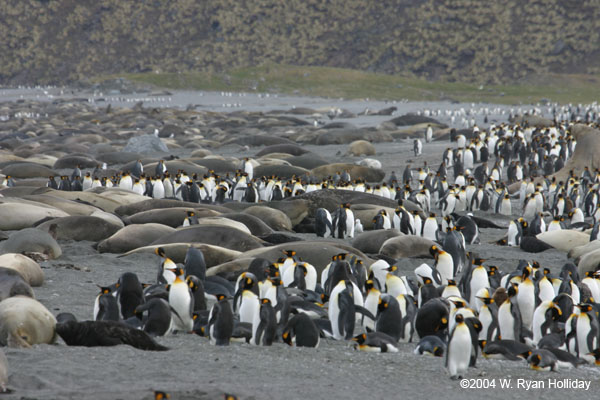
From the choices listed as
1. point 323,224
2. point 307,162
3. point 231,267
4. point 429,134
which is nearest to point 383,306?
point 231,267

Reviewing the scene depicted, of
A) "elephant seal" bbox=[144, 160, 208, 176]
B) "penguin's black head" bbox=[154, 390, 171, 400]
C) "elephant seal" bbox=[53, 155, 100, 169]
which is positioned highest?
"penguin's black head" bbox=[154, 390, 171, 400]

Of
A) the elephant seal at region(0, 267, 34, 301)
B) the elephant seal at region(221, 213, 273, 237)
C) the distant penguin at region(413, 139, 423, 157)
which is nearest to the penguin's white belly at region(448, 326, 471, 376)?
the elephant seal at region(0, 267, 34, 301)

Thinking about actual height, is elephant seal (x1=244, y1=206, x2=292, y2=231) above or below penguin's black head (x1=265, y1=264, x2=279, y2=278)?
below

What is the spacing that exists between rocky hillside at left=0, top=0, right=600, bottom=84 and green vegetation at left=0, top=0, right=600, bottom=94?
12cm

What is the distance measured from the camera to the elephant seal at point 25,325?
5500 mm

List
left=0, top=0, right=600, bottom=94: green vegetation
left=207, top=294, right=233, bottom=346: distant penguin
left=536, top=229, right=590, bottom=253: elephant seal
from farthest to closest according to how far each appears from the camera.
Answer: left=0, top=0, right=600, bottom=94: green vegetation → left=536, top=229, right=590, bottom=253: elephant seal → left=207, top=294, right=233, bottom=346: distant penguin

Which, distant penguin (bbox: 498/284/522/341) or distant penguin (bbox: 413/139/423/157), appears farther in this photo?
distant penguin (bbox: 413/139/423/157)

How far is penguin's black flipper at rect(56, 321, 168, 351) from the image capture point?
5.66 metres

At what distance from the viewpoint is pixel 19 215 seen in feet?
36.7

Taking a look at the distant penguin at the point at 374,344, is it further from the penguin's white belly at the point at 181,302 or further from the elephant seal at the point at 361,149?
the elephant seal at the point at 361,149

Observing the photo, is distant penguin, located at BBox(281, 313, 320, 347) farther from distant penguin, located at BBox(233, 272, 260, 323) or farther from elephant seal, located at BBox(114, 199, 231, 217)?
elephant seal, located at BBox(114, 199, 231, 217)

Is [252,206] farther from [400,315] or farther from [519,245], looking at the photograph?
[400,315]

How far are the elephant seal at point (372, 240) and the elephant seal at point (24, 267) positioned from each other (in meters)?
4.64

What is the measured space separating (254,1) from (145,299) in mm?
91956
